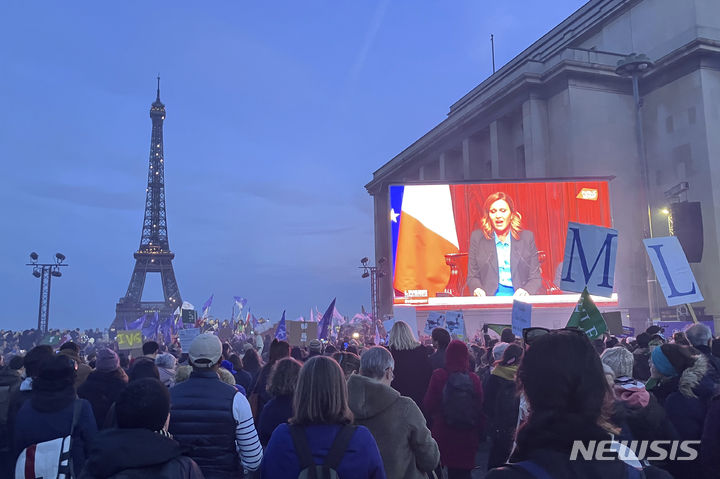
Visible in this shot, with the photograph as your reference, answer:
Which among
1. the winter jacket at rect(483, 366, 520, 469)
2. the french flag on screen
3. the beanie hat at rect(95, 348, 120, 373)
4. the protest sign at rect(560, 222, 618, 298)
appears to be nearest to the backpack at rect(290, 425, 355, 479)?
the winter jacket at rect(483, 366, 520, 469)

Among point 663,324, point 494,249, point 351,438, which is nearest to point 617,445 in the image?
point 351,438

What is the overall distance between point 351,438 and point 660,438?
216 centimetres

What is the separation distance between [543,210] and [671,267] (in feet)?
60.5

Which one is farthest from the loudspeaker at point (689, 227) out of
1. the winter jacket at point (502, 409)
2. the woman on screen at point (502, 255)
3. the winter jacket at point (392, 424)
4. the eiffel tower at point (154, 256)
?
the eiffel tower at point (154, 256)

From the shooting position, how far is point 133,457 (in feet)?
7.78

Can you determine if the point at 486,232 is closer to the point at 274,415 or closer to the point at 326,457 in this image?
the point at 274,415

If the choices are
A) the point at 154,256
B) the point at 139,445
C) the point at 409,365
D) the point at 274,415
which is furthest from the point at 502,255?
the point at 154,256

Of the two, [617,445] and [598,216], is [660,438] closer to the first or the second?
[617,445]

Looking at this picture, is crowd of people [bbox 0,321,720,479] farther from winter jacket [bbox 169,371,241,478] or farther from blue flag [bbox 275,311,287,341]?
blue flag [bbox 275,311,287,341]

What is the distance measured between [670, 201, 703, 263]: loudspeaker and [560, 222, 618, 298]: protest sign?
14.1m

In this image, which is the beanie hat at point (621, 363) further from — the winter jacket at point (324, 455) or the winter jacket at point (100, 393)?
the winter jacket at point (100, 393)

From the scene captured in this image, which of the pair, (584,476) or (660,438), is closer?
(584,476)

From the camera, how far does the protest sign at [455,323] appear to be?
14.0 metres

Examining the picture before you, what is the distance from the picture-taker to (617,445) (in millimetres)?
2078
